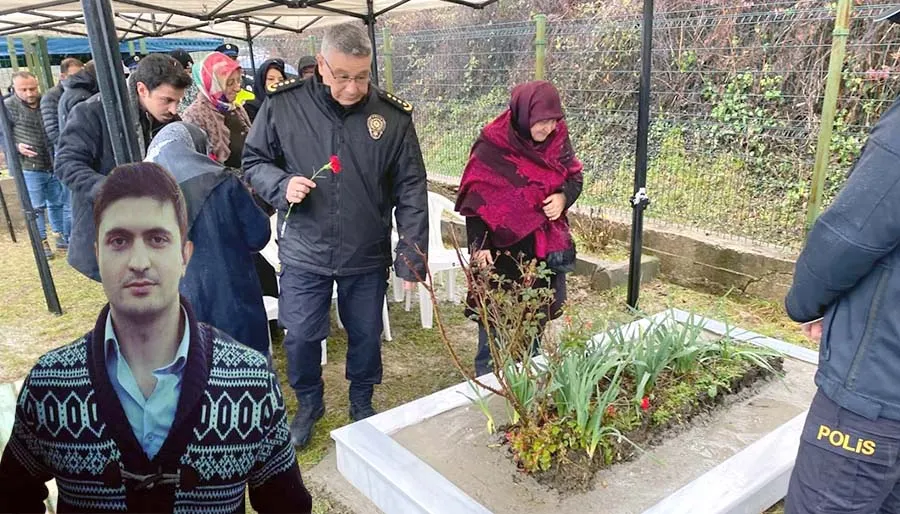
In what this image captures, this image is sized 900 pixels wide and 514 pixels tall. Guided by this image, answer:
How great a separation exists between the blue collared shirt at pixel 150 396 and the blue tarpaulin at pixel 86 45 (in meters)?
10.1

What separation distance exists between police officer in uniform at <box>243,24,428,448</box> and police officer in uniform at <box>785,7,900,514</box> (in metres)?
1.36

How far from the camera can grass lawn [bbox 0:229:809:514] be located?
325cm

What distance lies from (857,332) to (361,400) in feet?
6.52

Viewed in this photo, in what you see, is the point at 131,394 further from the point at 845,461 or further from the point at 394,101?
the point at 394,101

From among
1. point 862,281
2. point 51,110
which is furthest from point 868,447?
point 51,110

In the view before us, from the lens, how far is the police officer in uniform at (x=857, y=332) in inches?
53.9

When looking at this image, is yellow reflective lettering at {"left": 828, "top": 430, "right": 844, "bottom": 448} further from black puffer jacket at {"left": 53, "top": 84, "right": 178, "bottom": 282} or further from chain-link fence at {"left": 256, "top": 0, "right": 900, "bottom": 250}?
chain-link fence at {"left": 256, "top": 0, "right": 900, "bottom": 250}

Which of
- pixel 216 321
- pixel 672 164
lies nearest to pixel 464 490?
pixel 216 321

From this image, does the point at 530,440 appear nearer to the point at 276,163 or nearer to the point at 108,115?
the point at 276,163

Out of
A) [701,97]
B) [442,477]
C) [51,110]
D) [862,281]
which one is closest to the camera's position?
[862,281]

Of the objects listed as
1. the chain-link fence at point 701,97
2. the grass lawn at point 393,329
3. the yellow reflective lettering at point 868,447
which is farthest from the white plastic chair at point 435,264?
the yellow reflective lettering at point 868,447

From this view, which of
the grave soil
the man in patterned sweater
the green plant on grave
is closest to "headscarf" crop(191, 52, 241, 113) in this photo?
the grave soil

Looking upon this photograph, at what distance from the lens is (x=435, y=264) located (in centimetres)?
415

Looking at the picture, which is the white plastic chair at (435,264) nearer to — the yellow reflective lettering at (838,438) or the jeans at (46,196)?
the yellow reflective lettering at (838,438)
